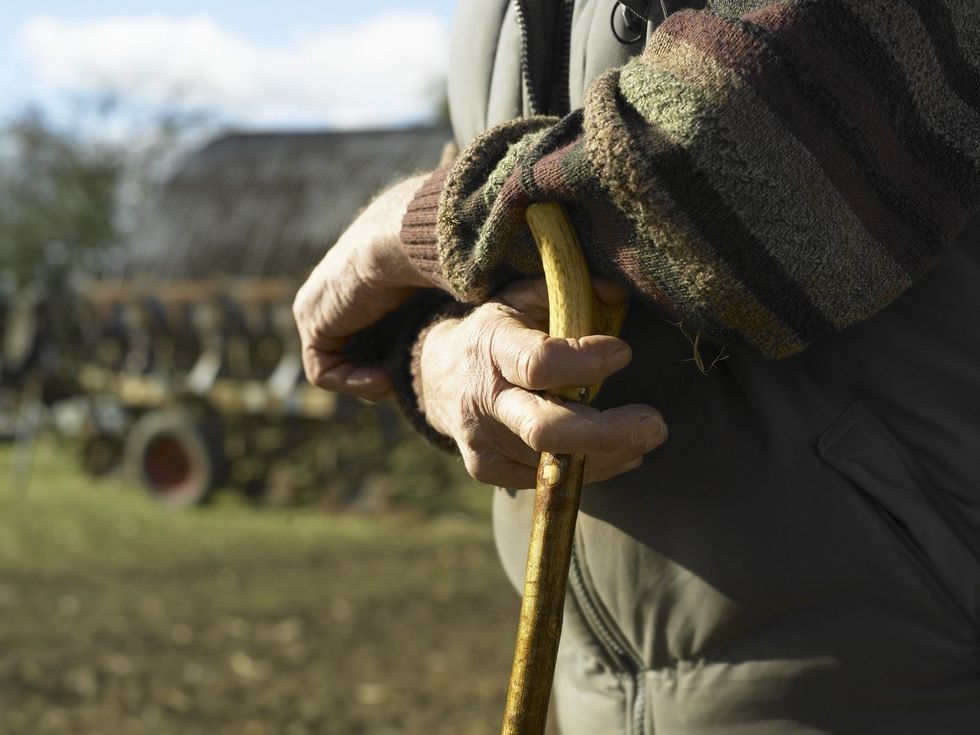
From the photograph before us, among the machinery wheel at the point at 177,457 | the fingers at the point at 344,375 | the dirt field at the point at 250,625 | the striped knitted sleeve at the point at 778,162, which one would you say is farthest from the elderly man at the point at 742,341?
the machinery wheel at the point at 177,457

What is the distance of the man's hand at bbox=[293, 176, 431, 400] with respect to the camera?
138 cm

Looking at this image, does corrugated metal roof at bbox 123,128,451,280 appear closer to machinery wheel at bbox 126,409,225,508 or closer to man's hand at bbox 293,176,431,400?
machinery wheel at bbox 126,409,225,508

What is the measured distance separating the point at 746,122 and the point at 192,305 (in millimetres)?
10093

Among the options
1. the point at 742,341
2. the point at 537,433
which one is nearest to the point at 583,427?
the point at 537,433

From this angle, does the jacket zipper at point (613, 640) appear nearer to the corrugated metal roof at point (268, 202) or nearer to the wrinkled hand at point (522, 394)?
the wrinkled hand at point (522, 394)

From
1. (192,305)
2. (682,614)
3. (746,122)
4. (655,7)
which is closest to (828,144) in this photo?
(746,122)

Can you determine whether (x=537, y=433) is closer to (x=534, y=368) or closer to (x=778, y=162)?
(x=534, y=368)

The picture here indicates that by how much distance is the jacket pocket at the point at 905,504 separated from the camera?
114 centimetres

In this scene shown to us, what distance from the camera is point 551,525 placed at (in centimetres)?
111

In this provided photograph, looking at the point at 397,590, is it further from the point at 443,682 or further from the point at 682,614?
the point at 682,614

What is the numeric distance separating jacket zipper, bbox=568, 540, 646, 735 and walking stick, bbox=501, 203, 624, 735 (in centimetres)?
23

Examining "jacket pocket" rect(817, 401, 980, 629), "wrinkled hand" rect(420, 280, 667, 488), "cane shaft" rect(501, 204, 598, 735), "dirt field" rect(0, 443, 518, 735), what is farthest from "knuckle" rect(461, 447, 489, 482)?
"dirt field" rect(0, 443, 518, 735)

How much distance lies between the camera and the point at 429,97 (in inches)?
1121

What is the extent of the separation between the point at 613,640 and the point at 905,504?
1.26ft
